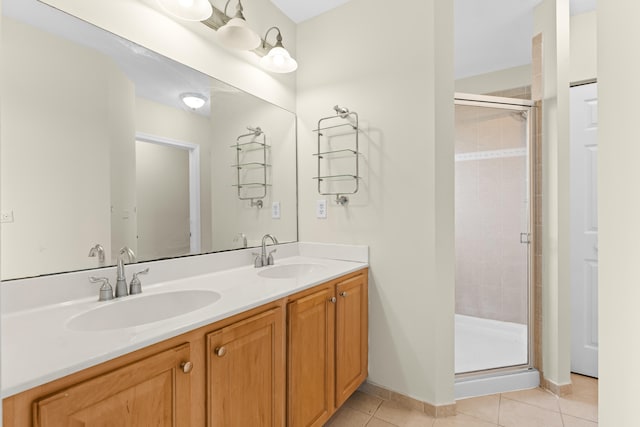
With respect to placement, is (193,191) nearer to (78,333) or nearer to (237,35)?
(237,35)

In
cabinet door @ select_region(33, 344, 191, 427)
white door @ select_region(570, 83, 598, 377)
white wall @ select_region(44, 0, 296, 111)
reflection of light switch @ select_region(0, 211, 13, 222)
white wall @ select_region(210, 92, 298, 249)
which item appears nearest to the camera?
cabinet door @ select_region(33, 344, 191, 427)

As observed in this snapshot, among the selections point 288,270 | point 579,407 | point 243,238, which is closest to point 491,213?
point 579,407

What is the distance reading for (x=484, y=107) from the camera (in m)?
2.15

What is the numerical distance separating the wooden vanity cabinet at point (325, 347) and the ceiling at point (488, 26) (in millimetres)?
1866

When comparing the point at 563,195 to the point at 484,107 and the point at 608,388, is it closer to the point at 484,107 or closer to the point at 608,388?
the point at 484,107

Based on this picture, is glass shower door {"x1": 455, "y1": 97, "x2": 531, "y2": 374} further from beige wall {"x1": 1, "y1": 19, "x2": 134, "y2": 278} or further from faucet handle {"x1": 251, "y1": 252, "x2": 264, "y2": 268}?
beige wall {"x1": 1, "y1": 19, "x2": 134, "y2": 278}

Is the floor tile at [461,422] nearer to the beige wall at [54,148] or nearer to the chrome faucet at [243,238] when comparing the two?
the chrome faucet at [243,238]

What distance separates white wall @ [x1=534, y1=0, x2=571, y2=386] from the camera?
1.97 metres

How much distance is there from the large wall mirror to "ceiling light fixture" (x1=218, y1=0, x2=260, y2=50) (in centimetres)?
24

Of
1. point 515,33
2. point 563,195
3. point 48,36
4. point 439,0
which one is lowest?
point 563,195

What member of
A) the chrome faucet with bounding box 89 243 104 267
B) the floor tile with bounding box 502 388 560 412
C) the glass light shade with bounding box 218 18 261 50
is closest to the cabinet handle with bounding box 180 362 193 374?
the chrome faucet with bounding box 89 243 104 267

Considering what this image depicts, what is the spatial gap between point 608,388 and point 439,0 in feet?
6.37

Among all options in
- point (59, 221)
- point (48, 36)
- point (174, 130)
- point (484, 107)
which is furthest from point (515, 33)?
point (59, 221)

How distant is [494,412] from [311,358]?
1.21m
